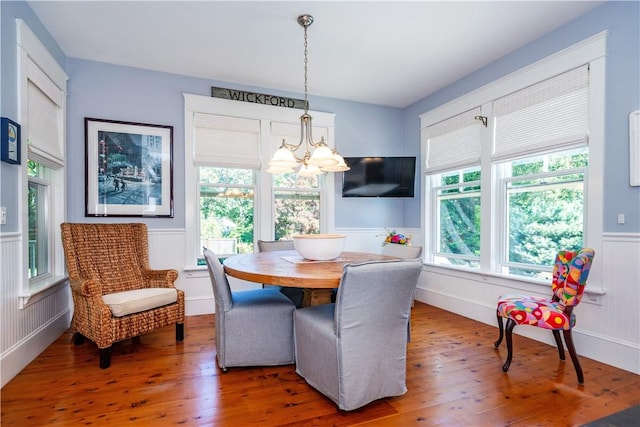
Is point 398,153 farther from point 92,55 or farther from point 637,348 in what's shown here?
point 92,55

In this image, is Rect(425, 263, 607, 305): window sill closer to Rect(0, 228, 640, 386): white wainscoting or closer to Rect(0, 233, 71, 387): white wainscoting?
Rect(0, 228, 640, 386): white wainscoting

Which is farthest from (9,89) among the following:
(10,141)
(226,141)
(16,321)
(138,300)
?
(226,141)

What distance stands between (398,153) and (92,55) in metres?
3.94

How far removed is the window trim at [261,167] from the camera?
394 cm

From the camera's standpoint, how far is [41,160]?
290 cm

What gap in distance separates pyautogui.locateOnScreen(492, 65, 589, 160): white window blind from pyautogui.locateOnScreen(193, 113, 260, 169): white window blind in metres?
2.76

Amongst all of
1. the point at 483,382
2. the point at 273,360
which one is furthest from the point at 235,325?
the point at 483,382

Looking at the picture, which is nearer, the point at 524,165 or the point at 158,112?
the point at 524,165

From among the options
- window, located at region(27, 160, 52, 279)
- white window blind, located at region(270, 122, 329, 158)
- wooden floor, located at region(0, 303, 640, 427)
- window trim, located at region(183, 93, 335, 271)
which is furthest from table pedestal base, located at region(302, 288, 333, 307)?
window, located at region(27, 160, 52, 279)

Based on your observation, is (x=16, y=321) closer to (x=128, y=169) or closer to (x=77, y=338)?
(x=77, y=338)

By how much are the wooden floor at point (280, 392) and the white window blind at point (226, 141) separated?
2.14m

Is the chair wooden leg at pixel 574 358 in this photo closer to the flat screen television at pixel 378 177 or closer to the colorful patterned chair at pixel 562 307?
the colorful patterned chair at pixel 562 307

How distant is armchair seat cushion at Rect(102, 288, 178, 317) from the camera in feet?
8.43

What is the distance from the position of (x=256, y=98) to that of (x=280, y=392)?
11.1 ft
